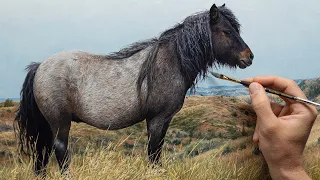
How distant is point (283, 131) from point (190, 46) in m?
1.19

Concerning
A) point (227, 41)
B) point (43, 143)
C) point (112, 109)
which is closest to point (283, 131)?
point (227, 41)

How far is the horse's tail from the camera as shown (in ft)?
9.93

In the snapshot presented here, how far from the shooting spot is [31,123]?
10.1 ft

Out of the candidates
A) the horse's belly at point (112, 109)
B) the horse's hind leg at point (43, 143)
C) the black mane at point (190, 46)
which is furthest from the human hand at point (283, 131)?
the horse's hind leg at point (43, 143)

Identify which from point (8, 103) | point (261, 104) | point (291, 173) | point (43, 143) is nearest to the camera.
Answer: point (261, 104)

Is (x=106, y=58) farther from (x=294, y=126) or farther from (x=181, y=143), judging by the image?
(x=294, y=126)

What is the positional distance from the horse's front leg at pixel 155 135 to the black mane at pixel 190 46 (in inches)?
9.7

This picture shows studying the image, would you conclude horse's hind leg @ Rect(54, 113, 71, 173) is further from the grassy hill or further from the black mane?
the black mane

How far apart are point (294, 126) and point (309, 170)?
65.2 inches

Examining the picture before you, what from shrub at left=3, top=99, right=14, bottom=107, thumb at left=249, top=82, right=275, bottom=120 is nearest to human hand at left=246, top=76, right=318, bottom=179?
thumb at left=249, top=82, right=275, bottom=120

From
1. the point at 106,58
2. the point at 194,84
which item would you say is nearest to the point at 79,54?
the point at 106,58

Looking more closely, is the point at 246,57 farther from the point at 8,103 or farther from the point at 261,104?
the point at 8,103

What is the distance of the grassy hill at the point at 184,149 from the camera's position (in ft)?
8.81

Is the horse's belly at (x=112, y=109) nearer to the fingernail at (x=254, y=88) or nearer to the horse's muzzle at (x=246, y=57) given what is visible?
the horse's muzzle at (x=246, y=57)
